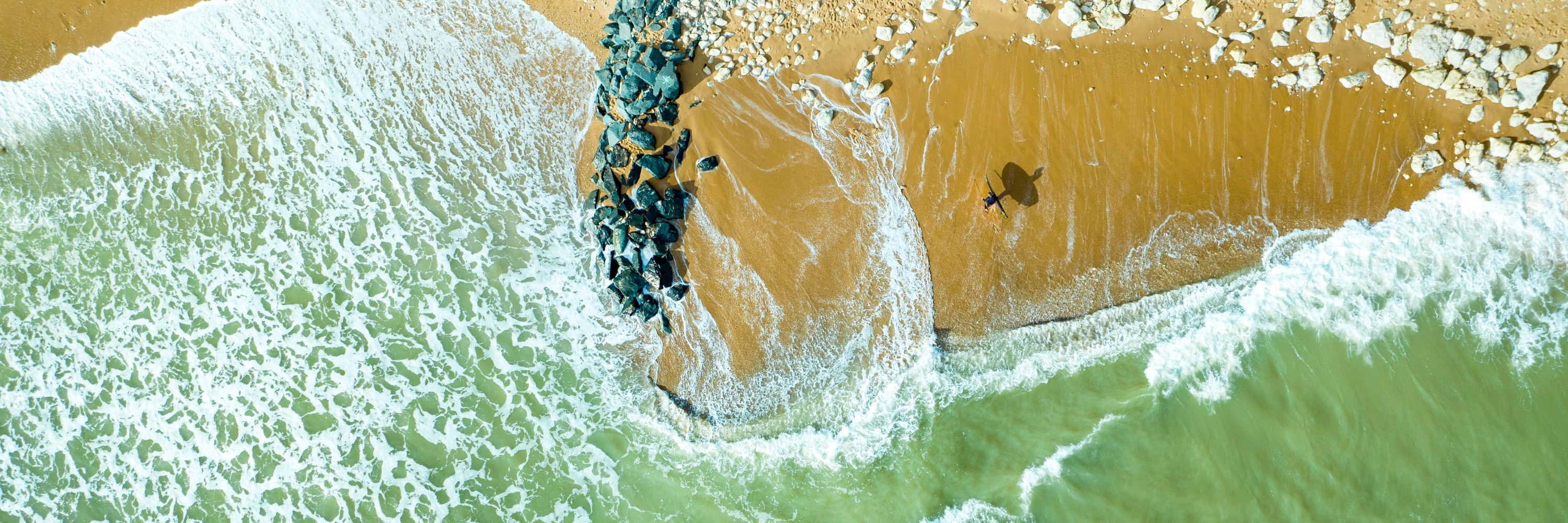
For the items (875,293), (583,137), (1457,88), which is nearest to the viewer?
(1457,88)

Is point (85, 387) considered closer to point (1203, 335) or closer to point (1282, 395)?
point (1203, 335)

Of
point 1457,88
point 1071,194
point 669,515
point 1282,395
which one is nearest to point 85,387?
point 669,515

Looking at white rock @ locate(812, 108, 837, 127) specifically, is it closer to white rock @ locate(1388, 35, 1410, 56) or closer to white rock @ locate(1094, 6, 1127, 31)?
white rock @ locate(1094, 6, 1127, 31)

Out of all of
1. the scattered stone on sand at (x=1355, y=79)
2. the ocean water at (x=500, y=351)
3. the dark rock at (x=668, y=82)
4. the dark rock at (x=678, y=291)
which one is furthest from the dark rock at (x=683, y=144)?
the scattered stone on sand at (x=1355, y=79)

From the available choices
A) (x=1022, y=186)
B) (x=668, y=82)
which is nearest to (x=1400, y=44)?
(x=1022, y=186)

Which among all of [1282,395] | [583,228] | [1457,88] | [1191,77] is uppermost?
[1457,88]

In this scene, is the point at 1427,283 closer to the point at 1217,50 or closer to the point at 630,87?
the point at 1217,50

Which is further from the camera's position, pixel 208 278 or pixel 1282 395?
pixel 208 278

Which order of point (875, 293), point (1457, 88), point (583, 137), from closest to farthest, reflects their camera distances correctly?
1. point (1457, 88)
2. point (875, 293)
3. point (583, 137)

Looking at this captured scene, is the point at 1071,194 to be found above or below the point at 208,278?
above
